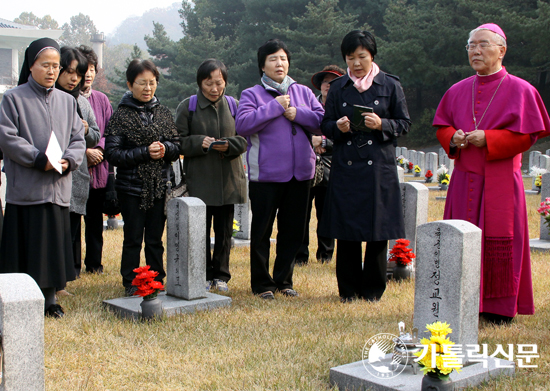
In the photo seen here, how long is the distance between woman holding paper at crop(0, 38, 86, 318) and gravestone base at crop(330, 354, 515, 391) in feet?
7.22

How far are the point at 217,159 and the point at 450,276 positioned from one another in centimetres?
247

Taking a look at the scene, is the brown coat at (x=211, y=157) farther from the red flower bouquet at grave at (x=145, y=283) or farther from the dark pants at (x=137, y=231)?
the red flower bouquet at grave at (x=145, y=283)

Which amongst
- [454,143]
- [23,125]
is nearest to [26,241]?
[23,125]

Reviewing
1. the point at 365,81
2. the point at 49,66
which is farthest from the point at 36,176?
the point at 365,81

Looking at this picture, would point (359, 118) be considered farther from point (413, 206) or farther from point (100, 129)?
point (100, 129)

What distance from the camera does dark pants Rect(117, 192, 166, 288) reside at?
4.79m

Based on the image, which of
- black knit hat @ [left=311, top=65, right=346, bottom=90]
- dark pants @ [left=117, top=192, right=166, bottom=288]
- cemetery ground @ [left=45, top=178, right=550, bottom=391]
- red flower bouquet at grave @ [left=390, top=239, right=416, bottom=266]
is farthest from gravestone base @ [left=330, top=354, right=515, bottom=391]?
black knit hat @ [left=311, top=65, right=346, bottom=90]

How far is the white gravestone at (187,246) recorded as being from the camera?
457cm

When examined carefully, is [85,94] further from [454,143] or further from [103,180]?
[454,143]

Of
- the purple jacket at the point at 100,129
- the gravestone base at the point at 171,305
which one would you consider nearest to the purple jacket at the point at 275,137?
the gravestone base at the point at 171,305

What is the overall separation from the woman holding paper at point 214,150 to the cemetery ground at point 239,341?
2.25 feet

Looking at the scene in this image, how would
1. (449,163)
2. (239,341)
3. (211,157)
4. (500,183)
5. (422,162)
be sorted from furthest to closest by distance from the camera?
(422,162)
(449,163)
(211,157)
(500,183)
(239,341)

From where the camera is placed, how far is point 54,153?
4.11m

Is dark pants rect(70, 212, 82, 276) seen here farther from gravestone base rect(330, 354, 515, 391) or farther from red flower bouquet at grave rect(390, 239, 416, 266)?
gravestone base rect(330, 354, 515, 391)
